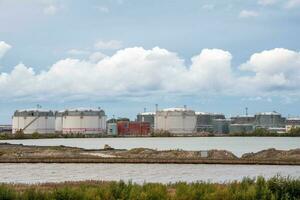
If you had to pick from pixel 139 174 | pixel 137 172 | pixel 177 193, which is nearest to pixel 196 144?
pixel 137 172

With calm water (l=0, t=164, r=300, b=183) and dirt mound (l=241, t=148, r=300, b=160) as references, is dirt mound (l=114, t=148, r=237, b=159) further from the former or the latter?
calm water (l=0, t=164, r=300, b=183)

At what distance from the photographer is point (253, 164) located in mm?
59500

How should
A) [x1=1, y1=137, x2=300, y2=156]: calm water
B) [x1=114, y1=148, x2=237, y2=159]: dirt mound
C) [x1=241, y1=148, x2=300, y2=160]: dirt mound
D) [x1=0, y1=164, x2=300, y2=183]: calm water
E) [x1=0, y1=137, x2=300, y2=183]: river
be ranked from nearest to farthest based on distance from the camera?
1. [x1=0, y1=164, x2=300, y2=183]: calm water
2. [x1=0, y1=137, x2=300, y2=183]: river
3. [x1=241, y1=148, x2=300, y2=160]: dirt mound
4. [x1=114, y1=148, x2=237, y2=159]: dirt mound
5. [x1=1, y1=137, x2=300, y2=156]: calm water

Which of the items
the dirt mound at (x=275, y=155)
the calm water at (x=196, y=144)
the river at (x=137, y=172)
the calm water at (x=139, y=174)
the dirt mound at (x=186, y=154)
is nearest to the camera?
the calm water at (x=139, y=174)

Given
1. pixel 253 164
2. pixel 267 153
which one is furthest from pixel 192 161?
pixel 267 153

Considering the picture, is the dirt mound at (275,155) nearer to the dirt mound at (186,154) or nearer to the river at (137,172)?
the dirt mound at (186,154)

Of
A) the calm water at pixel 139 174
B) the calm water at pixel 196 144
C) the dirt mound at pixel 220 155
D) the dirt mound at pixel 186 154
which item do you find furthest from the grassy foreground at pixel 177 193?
the calm water at pixel 196 144

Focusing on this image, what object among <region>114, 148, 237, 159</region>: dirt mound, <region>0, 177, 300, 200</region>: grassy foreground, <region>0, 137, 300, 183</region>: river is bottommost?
<region>0, 137, 300, 183</region>: river

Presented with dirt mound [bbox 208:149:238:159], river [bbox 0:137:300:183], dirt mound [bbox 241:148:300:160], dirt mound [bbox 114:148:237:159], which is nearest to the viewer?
river [bbox 0:137:300:183]

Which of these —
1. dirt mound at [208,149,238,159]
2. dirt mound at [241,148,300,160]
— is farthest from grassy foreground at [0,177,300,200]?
dirt mound at [241,148,300,160]

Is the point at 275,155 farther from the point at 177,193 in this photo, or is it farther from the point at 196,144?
the point at 196,144

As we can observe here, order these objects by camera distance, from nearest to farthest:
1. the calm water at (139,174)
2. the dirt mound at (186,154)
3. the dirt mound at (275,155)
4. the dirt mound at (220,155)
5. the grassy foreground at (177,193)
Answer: the grassy foreground at (177,193) < the calm water at (139,174) < the dirt mound at (275,155) < the dirt mound at (220,155) < the dirt mound at (186,154)

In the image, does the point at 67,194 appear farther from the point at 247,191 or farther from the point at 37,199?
the point at 247,191

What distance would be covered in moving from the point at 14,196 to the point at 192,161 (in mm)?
42865
